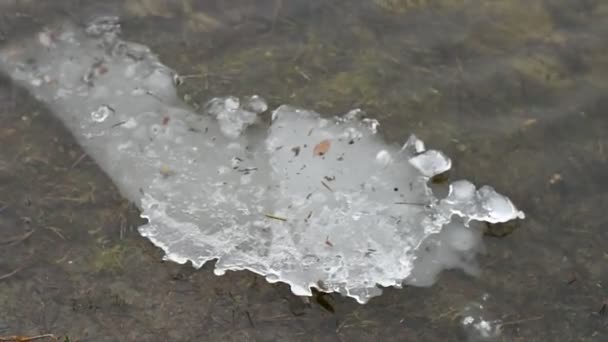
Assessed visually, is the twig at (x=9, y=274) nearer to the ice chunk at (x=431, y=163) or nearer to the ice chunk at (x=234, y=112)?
the ice chunk at (x=234, y=112)

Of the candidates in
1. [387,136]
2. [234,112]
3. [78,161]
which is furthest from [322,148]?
[78,161]

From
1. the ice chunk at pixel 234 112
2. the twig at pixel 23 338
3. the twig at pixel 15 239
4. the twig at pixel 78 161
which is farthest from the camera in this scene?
the ice chunk at pixel 234 112

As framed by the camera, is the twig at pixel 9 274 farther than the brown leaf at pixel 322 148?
No

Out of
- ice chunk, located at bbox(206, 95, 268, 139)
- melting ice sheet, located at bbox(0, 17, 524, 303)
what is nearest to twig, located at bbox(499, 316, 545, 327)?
melting ice sheet, located at bbox(0, 17, 524, 303)

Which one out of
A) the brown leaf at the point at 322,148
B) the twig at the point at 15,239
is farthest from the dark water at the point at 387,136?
the brown leaf at the point at 322,148

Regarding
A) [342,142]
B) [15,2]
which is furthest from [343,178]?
[15,2]

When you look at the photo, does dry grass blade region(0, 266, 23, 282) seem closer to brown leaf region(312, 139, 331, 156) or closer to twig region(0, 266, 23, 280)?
twig region(0, 266, 23, 280)
